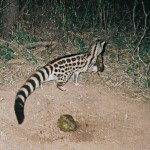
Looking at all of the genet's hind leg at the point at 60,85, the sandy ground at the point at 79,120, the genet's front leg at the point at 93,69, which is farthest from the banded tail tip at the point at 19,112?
the genet's front leg at the point at 93,69

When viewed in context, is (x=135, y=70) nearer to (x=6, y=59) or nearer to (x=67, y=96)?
(x=67, y=96)

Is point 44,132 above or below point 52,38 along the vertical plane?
below

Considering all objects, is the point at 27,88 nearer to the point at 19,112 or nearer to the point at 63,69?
the point at 19,112

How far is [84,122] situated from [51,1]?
4604 millimetres

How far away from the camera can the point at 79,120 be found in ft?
17.6

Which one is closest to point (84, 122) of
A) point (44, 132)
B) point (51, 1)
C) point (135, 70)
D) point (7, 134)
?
point (44, 132)

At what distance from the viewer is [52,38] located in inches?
320

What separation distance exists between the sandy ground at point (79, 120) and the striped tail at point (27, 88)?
7.1 inches

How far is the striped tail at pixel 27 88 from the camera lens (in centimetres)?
489

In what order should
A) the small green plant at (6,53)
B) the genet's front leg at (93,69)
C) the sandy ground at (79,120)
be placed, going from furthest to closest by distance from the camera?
the small green plant at (6,53) → the genet's front leg at (93,69) → the sandy ground at (79,120)

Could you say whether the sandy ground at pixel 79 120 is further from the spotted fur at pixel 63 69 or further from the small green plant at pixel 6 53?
the small green plant at pixel 6 53

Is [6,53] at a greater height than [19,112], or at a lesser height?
greater

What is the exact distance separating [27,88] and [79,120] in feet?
3.06

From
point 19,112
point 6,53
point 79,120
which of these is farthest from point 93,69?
point 19,112
